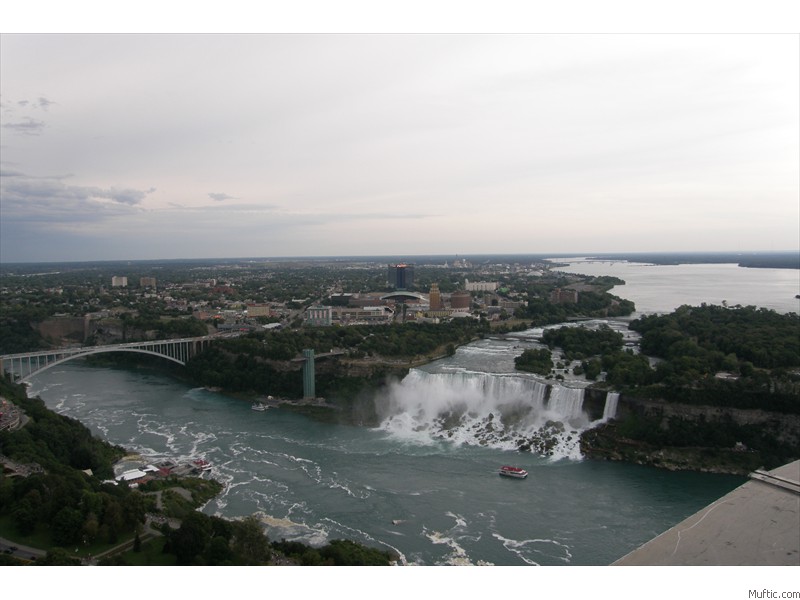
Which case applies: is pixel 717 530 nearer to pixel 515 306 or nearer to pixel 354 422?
pixel 354 422

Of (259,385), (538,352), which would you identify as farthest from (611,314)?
(259,385)

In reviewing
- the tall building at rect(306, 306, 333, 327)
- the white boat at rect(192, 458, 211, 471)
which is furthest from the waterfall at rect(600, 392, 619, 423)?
the tall building at rect(306, 306, 333, 327)

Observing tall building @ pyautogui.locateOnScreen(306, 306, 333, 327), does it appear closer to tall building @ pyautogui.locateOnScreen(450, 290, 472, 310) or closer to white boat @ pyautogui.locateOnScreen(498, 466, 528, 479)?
tall building @ pyautogui.locateOnScreen(450, 290, 472, 310)

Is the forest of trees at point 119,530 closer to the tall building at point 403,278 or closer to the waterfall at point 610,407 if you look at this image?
the waterfall at point 610,407

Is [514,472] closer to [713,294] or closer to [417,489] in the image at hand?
[417,489]

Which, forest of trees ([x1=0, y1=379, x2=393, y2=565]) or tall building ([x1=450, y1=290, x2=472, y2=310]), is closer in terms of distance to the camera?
forest of trees ([x1=0, y1=379, x2=393, y2=565])

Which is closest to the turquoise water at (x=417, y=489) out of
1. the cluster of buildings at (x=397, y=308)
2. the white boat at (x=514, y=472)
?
the white boat at (x=514, y=472)

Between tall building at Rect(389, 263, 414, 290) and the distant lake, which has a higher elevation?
tall building at Rect(389, 263, 414, 290)
